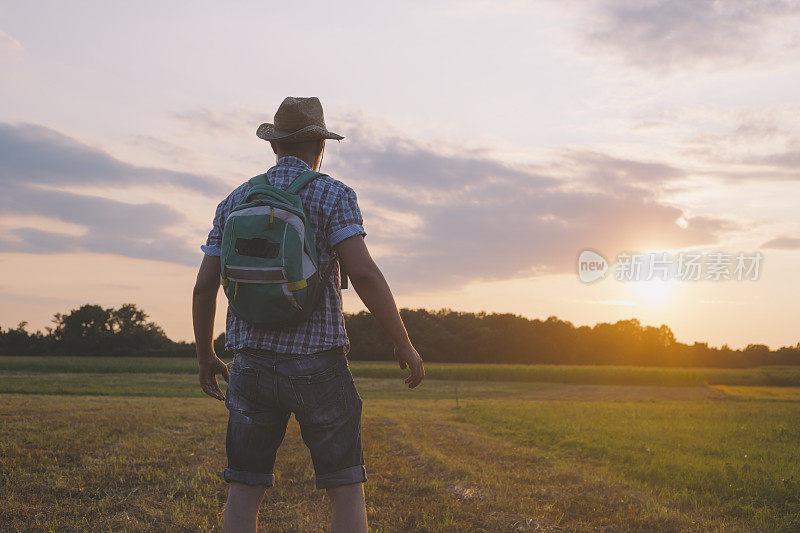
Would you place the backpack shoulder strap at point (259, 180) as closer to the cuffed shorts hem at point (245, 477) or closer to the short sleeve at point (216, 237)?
the short sleeve at point (216, 237)

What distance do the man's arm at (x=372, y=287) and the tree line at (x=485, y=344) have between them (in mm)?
62408

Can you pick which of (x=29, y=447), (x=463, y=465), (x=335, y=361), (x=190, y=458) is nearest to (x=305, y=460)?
(x=190, y=458)

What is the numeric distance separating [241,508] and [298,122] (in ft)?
6.59

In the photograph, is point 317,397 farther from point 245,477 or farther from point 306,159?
point 306,159

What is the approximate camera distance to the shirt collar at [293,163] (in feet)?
10.5

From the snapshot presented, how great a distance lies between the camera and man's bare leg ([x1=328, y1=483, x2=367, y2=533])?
9.39ft

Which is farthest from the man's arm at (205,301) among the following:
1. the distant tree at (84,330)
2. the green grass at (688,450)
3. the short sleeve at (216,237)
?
the distant tree at (84,330)

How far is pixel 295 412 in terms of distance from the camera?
289cm

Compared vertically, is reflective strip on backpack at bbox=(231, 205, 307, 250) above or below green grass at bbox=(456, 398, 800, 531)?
above

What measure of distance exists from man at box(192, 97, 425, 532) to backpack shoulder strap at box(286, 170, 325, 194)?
0.09ft

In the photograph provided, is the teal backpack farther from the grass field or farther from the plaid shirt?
the grass field

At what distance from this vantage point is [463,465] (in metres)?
7.77

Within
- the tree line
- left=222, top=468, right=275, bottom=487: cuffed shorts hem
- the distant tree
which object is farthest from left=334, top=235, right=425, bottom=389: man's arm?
the distant tree

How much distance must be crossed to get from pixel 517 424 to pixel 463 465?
6453 millimetres
